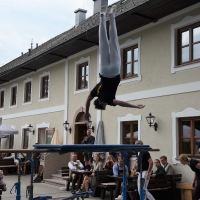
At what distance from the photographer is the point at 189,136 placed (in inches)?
407

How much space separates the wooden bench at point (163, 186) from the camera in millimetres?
9453

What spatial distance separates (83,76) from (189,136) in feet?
19.7

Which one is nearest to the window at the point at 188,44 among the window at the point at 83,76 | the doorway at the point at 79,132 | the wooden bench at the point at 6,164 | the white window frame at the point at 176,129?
the white window frame at the point at 176,129

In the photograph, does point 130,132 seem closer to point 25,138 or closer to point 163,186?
point 163,186

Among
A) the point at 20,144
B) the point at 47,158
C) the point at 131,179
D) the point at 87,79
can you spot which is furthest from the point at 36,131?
the point at 131,179

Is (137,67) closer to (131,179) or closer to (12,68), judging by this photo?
(131,179)

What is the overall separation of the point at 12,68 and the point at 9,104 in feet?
11.3

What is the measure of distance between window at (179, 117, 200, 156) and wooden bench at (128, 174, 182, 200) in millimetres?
773

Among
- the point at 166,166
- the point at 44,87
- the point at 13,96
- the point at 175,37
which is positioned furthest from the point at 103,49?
the point at 13,96

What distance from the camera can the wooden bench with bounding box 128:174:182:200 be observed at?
9.45m

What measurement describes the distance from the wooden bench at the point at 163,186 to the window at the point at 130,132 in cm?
238

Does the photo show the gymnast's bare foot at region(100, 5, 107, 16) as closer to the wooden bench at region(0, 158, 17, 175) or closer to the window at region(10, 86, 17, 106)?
the wooden bench at region(0, 158, 17, 175)

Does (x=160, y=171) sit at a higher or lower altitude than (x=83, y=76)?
lower

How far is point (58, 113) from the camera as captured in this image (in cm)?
1630
